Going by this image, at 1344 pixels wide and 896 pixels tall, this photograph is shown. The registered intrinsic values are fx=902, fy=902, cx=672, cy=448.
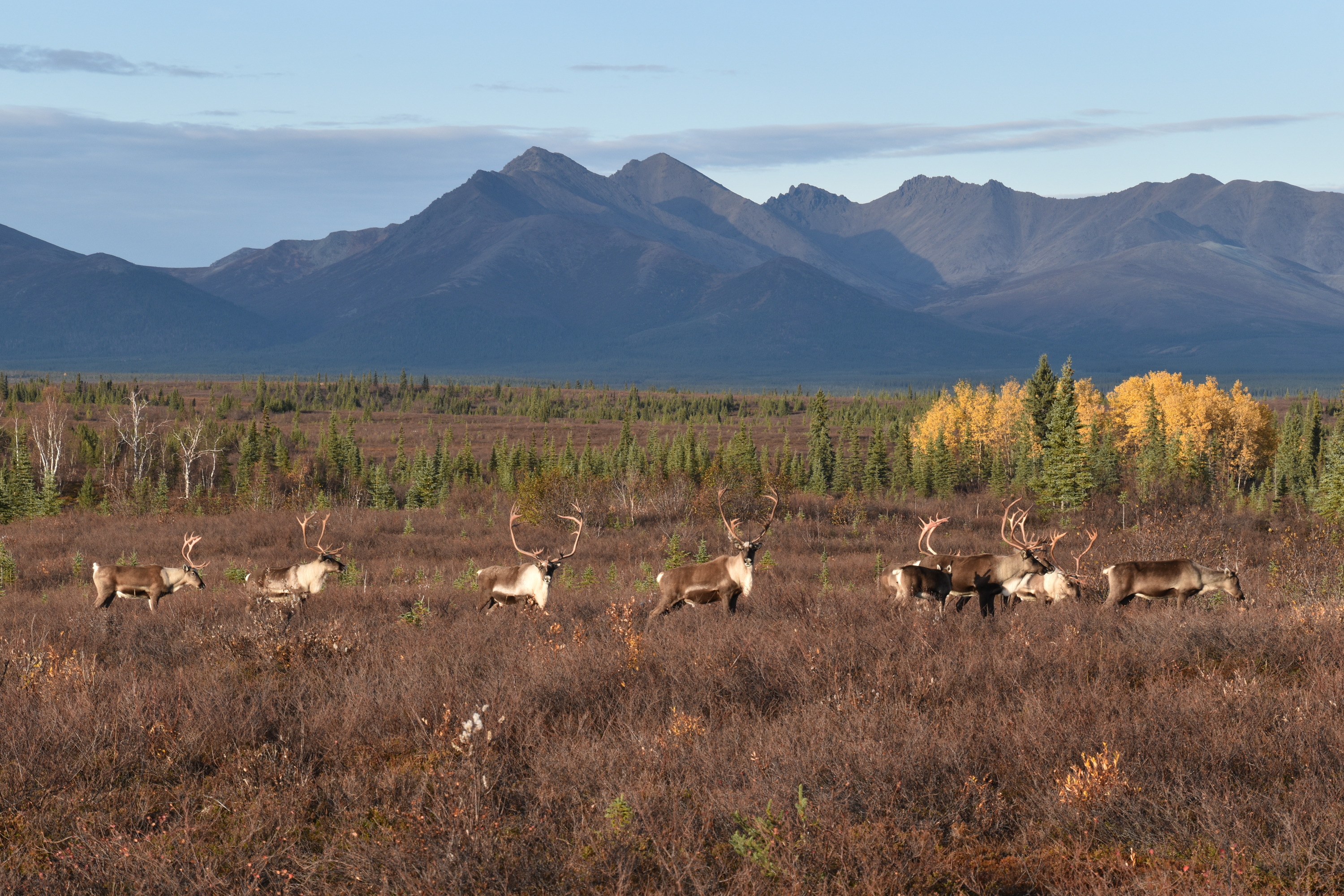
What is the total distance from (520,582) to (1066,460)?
42.2m

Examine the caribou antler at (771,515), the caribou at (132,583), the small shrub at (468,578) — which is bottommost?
the small shrub at (468,578)

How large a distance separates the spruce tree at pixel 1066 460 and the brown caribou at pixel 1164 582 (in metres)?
35.1

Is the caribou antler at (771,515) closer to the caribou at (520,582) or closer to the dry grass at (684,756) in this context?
the dry grass at (684,756)

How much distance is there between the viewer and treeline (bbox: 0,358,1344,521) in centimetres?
5256

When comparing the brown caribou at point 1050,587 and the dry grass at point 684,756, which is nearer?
the dry grass at point 684,756

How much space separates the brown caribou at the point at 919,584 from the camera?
47.0ft

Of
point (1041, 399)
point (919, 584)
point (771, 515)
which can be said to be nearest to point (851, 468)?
point (1041, 399)

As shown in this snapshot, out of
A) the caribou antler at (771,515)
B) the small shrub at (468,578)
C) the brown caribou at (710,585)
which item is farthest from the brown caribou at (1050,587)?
the small shrub at (468,578)

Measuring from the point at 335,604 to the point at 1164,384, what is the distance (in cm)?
9588

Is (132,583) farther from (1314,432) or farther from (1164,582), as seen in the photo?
(1314,432)

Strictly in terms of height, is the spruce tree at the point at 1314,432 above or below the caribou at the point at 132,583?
below

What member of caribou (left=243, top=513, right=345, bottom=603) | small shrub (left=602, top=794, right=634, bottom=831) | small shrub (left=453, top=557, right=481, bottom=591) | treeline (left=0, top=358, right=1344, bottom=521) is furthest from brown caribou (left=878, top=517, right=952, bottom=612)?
treeline (left=0, top=358, right=1344, bottom=521)

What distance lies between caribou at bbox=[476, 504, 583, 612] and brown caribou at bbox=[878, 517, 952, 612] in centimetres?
519

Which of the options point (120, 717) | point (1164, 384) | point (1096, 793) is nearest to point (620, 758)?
point (1096, 793)
